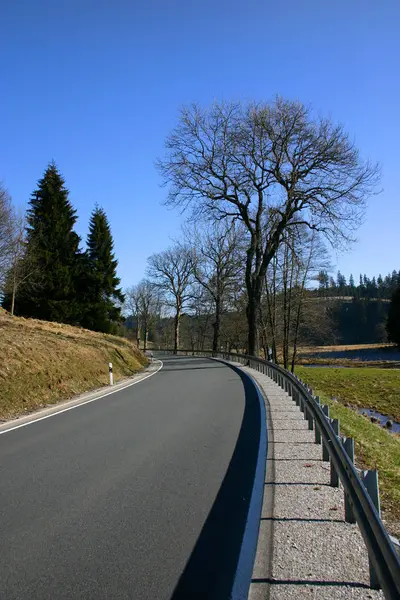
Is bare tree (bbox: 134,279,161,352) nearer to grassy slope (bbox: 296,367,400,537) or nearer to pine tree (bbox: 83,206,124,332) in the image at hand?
pine tree (bbox: 83,206,124,332)

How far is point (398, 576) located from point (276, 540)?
75.4 inches

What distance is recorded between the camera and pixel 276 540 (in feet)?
14.5

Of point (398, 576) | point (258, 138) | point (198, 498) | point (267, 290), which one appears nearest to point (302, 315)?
point (267, 290)

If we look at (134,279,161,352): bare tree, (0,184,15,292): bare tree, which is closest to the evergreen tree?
(134,279,161,352): bare tree

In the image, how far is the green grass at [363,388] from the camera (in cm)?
2249

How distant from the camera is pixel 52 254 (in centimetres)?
4306

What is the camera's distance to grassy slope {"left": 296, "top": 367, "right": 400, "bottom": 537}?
636 cm

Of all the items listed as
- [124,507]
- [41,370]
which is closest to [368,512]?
[124,507]

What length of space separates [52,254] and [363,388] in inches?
1100

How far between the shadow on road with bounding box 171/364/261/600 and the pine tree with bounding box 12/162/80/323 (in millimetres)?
36485

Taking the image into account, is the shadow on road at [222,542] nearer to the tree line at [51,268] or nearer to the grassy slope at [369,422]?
the grassy slope at [369,422]

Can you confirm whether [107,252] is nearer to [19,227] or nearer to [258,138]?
[19,227]

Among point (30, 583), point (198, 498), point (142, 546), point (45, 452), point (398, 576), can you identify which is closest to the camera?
point (398, 576)

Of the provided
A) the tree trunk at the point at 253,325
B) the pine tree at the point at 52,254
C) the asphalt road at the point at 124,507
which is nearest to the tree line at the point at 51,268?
the pine tree at the point at 52,254
